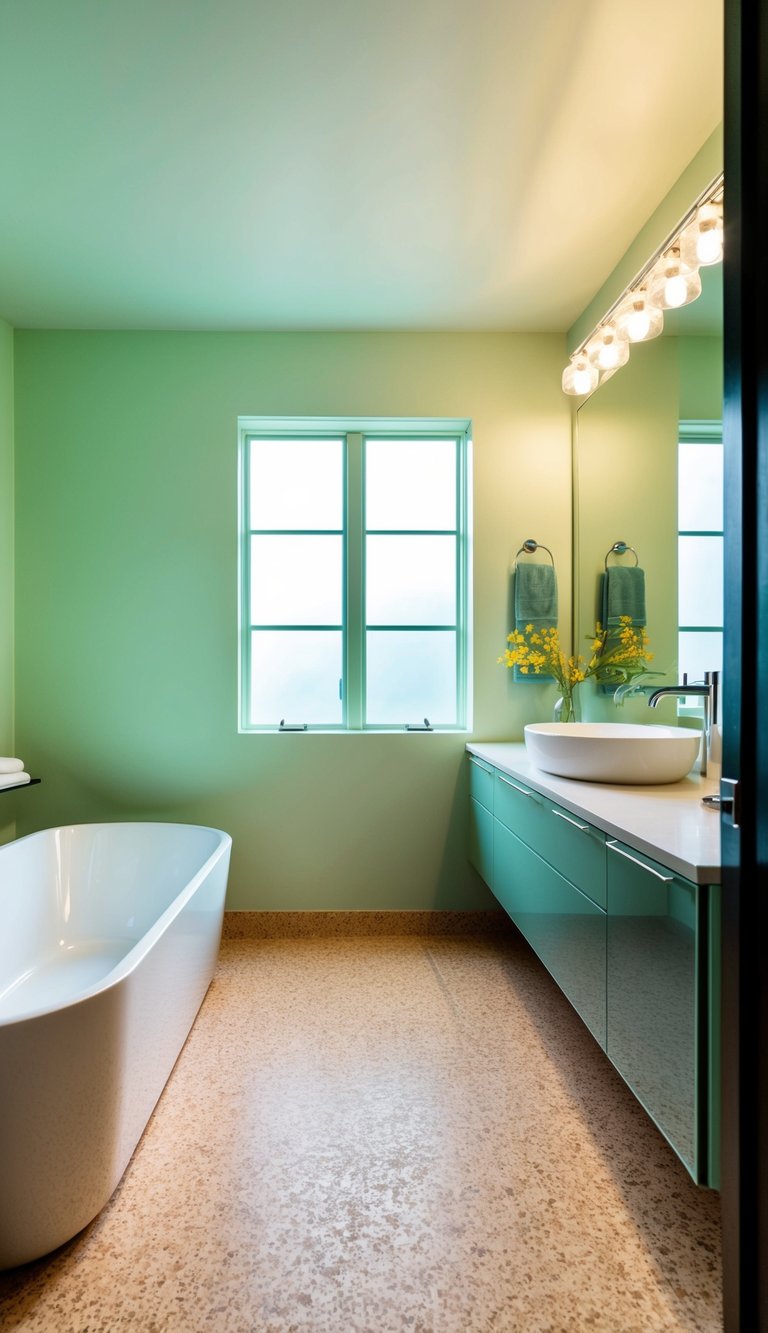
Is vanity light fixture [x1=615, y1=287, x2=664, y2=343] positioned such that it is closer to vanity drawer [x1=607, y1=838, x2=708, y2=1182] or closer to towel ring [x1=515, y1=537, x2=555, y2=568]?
towel ring [x1=515, y1=537, x2=555, y2=568]

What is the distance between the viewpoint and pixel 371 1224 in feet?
4.57

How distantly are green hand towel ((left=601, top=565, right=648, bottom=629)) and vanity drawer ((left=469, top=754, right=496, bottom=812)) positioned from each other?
762 millimetres

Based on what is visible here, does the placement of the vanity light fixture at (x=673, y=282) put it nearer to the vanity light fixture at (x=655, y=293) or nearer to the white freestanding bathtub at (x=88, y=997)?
the vanity light fixture at (x=655, y=293)

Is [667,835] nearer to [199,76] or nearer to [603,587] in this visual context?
[603,587]

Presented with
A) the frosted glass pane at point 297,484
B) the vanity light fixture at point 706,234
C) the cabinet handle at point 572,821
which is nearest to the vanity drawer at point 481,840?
the cabinet handle at point 572,821

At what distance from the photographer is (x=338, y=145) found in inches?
74.4

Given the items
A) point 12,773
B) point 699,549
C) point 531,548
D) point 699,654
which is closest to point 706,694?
point 699,654

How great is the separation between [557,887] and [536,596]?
4.85 ft

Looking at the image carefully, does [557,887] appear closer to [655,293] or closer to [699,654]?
[699,654]

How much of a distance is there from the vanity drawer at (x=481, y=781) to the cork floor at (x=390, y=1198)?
0.78 m

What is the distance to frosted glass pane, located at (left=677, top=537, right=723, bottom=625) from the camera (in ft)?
6.14

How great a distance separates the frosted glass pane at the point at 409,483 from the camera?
10.4 feet

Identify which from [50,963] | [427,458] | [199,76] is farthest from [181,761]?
[199,76]

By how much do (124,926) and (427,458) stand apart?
2.49 m
